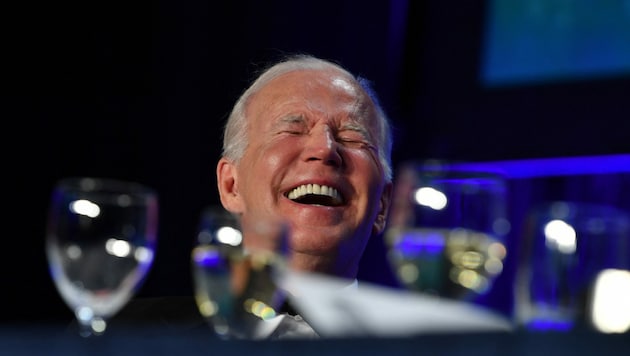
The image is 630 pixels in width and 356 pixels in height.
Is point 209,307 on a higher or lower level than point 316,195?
lower

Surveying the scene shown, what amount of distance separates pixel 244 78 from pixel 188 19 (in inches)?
Result: 15.4

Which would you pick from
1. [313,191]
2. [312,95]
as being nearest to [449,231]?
[313,191]

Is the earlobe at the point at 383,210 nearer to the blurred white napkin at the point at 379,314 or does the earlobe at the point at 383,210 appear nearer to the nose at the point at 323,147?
the nose at the point at 323,147

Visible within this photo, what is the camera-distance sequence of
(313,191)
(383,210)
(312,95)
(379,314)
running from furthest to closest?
1. (383,210)
2. (312,95)
3. (313,191)
4. (379,314)

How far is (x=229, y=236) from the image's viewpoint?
99 cm

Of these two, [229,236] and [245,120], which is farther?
[245,120]

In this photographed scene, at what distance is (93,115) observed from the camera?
4527mm

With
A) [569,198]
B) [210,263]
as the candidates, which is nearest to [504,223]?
[210,263]

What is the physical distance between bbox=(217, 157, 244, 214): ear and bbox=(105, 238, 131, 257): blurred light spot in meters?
1.58

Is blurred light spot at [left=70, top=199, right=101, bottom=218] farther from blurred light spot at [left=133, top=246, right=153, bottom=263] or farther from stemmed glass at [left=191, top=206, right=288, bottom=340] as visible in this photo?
stemmed glass at [left=191, top=206, right=288, bottom=340]

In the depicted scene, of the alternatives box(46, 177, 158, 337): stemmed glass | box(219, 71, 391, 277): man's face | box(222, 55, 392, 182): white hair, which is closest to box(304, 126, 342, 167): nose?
box(219, 71, 391, 277): man's face

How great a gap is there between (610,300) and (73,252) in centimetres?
49

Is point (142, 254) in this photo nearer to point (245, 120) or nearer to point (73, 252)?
point (73, 252)

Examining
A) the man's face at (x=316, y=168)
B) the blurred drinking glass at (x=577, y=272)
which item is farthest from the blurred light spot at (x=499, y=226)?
the man's face at (x=316, y=168)
